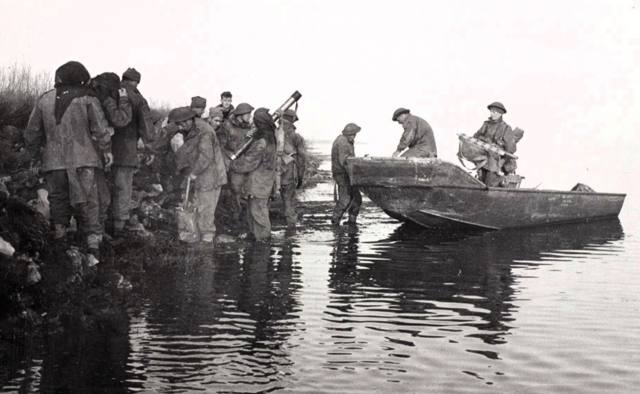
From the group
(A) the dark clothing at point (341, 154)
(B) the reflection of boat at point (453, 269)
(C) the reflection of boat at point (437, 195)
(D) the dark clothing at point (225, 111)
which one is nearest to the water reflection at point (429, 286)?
(B) the reflection of boat at point (453, 269)

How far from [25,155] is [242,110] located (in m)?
3.64

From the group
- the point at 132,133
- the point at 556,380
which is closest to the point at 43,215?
the point at 132,133

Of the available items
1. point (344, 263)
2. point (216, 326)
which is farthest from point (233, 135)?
point (216, 326)

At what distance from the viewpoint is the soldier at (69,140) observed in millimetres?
8742

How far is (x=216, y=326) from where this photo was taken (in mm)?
7320

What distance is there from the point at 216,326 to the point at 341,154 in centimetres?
848

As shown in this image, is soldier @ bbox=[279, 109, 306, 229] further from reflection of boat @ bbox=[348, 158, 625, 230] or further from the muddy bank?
the muddy bank

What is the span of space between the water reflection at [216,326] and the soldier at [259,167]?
1.71m

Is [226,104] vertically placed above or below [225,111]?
above

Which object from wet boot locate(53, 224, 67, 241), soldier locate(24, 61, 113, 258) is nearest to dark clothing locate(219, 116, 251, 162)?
soldier locate(24, 61, 113, 258)

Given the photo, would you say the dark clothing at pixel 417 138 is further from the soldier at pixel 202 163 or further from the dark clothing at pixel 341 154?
the soldier at pixel 202 163

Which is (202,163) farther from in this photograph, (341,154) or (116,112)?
(341,154)

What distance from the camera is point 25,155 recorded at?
1083cm

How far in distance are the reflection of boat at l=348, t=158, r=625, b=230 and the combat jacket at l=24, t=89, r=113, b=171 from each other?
6528mm
